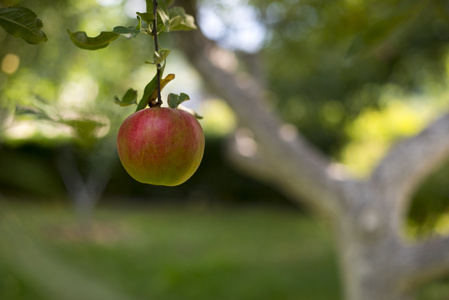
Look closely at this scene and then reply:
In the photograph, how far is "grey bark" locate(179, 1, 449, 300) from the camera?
2.25 metres

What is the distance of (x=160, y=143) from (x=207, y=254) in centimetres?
531

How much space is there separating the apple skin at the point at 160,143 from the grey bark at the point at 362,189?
1.88m

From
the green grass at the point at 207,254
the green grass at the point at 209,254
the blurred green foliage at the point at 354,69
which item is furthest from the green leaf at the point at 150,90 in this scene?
the green grass at the point at 207,254

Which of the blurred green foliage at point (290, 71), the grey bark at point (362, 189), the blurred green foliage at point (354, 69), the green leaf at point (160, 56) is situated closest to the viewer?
the green leaf at point (160, 56)

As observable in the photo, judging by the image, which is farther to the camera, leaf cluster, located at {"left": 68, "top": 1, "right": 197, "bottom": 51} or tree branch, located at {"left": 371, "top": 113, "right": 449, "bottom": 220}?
tree branch, located at {"left": 371, "top": 113, "right": 449, "bottom": 220}

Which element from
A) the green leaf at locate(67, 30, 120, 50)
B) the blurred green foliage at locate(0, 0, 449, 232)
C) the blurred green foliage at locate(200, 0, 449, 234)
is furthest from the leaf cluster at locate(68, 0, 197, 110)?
the blurred green foliage at locate(200, 0, 449, 234)

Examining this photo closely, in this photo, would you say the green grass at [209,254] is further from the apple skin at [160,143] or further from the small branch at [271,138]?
the apple skin at [160,143]

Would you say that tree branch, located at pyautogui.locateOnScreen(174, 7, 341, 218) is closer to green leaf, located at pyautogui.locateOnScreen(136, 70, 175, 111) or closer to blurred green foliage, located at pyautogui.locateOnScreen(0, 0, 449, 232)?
blurred green foliage, located at pyautogui.locateOnScreen(0, 0, 449, 232)

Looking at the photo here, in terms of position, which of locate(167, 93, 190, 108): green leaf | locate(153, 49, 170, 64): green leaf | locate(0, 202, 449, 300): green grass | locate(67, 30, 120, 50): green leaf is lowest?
locate(153, 49, 170, 64): green leaf

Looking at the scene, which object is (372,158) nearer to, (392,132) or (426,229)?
(426,229)

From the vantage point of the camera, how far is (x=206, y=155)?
28.8 ft

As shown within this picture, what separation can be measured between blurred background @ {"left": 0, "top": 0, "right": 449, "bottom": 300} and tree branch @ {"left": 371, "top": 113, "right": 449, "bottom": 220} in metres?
0.64

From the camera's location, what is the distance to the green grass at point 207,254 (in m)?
4.46

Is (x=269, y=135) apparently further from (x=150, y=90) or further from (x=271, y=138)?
(x=150, y=90)
